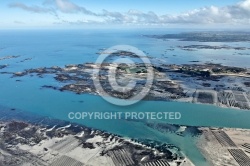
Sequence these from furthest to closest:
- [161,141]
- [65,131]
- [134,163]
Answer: [65,131] → [161,141] → [134,163]

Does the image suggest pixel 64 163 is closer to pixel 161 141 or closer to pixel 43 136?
pixel 43 136

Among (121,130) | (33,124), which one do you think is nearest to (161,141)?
(121,130)

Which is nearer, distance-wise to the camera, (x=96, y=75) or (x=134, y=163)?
(x=134, y=163)

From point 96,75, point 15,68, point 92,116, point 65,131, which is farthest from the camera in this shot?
point 15,68

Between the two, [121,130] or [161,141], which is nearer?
[161,141]

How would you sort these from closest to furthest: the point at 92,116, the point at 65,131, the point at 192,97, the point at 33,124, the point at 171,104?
the point at 65,131 → the point at 33,124 → the point at 92,116 → the point at 171,104 → the point at 192,97

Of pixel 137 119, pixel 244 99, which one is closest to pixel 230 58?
pixel 244 99

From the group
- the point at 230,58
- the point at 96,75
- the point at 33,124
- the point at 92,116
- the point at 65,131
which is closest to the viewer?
→ the point at 65,131

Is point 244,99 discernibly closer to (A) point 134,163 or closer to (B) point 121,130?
(B) point 121,130

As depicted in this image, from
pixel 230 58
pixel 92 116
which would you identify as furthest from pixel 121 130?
pixel 230 58
